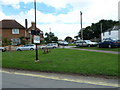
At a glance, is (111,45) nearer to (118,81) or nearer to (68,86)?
(118,81)

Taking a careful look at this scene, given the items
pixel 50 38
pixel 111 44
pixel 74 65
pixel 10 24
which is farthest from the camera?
pixel 50 38

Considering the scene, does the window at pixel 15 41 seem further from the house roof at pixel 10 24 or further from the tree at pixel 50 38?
the tree at pixel 50 38

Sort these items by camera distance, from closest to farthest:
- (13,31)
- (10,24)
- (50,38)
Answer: (13,31) → (10,24) → (50,38)

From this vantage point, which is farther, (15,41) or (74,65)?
(15,41)

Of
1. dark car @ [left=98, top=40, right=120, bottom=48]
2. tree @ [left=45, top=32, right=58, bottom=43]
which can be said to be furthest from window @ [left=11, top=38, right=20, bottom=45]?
dark car @ [left=98, top=40, right=120, bottom=48]

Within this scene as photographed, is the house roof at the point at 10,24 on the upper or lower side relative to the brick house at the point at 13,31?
upper

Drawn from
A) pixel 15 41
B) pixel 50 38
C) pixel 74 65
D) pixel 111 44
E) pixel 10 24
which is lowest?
pixel 74 65

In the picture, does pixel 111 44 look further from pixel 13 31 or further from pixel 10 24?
pixel 10 24

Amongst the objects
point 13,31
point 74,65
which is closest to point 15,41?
point 13,31

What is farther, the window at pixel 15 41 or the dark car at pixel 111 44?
the window at pixel 15 41

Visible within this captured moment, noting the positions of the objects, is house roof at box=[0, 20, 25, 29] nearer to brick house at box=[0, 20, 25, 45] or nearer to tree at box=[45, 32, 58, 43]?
brick house at box=[0, 20, 25, 45]

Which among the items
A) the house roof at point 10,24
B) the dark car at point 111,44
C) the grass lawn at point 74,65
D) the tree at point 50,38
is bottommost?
the grass lawn at point 74,65

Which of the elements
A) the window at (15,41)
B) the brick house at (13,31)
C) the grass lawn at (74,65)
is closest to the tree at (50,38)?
the brick house at (13,31)

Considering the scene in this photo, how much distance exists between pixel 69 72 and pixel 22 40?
3365 centimetres
